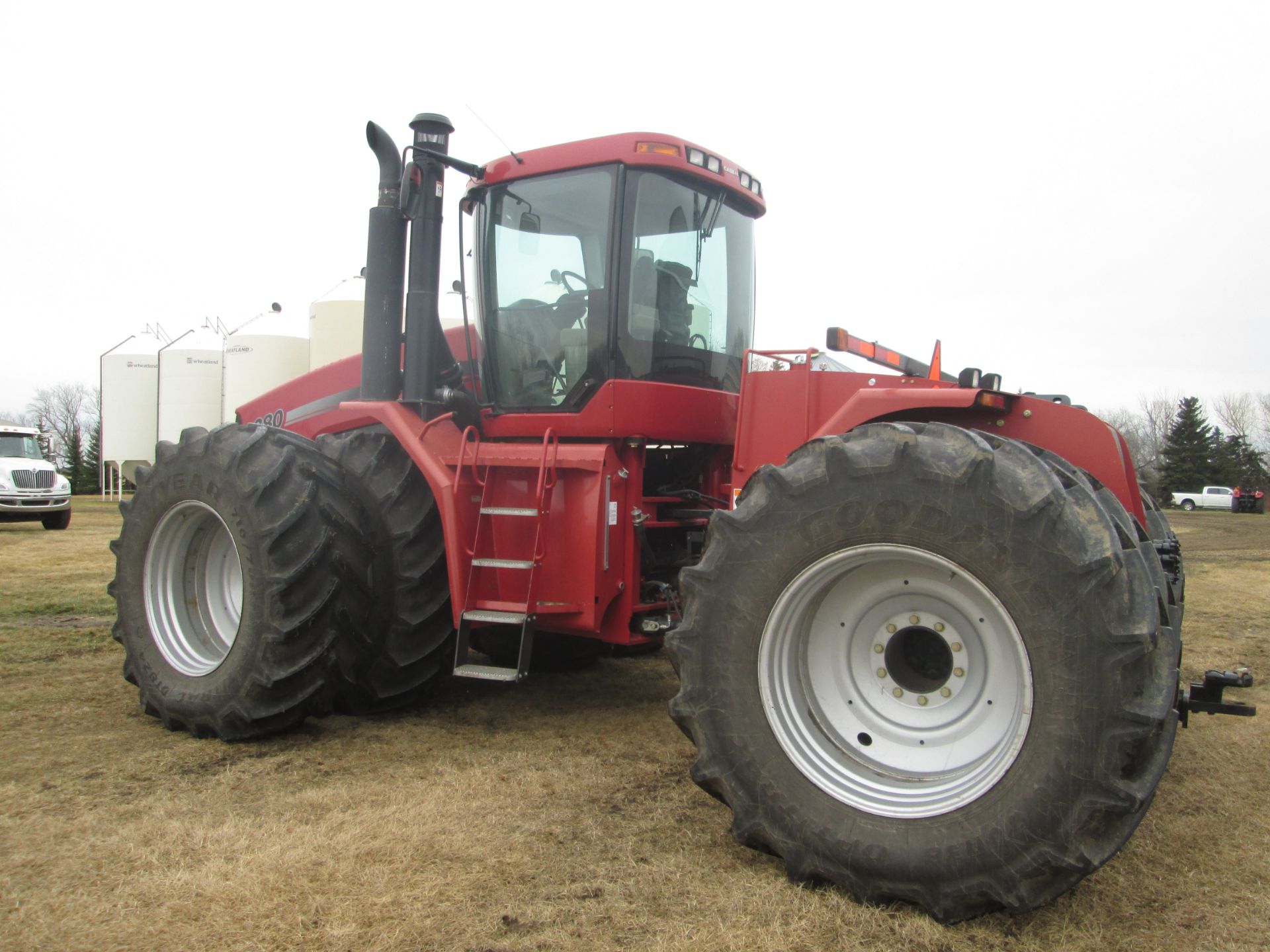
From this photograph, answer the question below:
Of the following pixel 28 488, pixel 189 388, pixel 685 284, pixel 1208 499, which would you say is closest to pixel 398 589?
pixel 685 284

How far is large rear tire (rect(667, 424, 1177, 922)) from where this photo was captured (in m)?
2.36

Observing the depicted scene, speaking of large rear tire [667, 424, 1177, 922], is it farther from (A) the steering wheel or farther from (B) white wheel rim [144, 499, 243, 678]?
(B) white wheel rim [144, 499, 243, 678]

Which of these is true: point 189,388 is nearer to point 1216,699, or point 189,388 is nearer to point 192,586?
point 192,586

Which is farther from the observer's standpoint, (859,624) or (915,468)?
(859,624)

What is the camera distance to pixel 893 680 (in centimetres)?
292

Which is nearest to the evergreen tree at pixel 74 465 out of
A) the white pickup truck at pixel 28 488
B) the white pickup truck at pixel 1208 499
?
the white pickup truck at pixel 28 488

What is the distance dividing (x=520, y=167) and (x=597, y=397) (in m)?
1.20

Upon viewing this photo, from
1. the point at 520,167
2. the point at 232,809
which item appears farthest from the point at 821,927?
the point at 520,167

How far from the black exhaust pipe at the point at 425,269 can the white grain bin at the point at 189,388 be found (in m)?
17.7

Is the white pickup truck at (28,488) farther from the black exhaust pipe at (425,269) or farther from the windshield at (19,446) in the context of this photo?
the black exhaust pipe at (425,269)

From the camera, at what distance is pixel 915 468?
2641 mm

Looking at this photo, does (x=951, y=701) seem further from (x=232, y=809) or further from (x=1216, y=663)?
(x=1216, y=663)

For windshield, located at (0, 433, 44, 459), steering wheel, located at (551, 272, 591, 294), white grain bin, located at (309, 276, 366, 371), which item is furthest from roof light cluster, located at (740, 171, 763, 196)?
windshield, located at (0, 433, 44, 459)

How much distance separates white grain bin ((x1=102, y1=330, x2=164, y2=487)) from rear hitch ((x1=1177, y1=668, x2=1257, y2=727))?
2368cm
